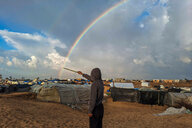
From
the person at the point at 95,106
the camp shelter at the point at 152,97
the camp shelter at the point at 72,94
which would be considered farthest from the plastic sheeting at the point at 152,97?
the person at the point at 95,106

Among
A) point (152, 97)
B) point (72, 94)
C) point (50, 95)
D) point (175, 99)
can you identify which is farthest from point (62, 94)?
point (175, 99)

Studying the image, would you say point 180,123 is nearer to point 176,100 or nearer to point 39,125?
point 176,100

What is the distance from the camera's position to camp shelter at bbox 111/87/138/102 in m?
17.7

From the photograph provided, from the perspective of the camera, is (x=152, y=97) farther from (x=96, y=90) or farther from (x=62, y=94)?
(x=96, y=90)

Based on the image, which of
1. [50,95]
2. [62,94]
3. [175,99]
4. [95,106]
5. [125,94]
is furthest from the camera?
[125,94]

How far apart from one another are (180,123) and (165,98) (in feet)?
26.5

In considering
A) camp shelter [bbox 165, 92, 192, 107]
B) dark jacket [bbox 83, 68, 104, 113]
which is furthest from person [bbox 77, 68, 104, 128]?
camp shelter [bbox 165, 92, 192, 107]

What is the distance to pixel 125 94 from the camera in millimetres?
18125

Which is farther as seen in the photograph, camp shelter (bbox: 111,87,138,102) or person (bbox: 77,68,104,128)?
camp shelter (bbox: 111,87,138,102)

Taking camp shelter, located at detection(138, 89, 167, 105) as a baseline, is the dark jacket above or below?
above

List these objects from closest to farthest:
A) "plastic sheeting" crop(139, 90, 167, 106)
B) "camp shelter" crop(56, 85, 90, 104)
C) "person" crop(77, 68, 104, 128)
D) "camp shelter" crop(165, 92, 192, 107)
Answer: "person" crop(77, 68, 104, 128) < "camp shelter" crop(165, 92, 192, 107) < "camp shelter" crop(56, 85, 90, 104) < "plastic sheeting" crop(139, 90, 167, 106)

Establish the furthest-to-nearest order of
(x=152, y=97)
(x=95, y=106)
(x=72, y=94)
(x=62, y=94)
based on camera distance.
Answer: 1. (x=152, y=97)
2. (x=72, y=94)
3. (x=62, y=94)
4. (x=95, y=106)

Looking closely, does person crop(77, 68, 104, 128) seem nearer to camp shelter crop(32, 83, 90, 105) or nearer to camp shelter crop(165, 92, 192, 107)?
camp shelter crop(32, 83, 90, 105)

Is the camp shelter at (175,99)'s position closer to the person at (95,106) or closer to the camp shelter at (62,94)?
the camp shelter at (62,94)
